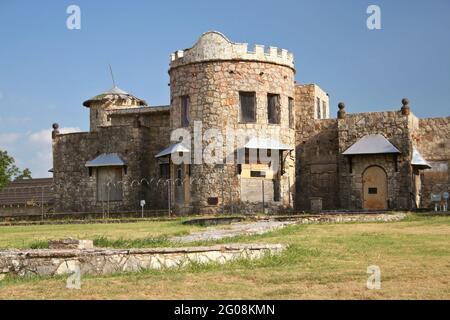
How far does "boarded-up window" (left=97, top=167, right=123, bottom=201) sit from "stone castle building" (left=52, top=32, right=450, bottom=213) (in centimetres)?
99

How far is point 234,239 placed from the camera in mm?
18281

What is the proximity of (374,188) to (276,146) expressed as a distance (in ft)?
17.0

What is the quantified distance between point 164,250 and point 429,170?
25.7m

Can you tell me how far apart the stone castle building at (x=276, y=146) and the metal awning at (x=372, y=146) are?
0.16 ft

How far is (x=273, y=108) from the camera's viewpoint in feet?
120

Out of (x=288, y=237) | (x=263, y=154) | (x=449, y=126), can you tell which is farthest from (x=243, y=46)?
(x=288, y=237)

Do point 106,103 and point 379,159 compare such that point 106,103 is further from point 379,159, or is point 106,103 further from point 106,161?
point 379,159

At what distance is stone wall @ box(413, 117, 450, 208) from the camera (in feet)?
120

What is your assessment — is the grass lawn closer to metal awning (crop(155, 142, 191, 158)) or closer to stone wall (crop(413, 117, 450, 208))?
metal awning (crop(155, 142, 191, 158))

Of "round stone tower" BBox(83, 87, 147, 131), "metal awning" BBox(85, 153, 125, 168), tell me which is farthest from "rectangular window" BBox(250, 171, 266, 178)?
"round stone tower" BBox(83, 87, 147, 131)

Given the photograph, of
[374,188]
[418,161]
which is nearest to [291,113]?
[374,188]

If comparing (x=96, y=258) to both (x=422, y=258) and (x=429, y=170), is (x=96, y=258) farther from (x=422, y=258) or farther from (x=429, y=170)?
(x=429, y=170)
